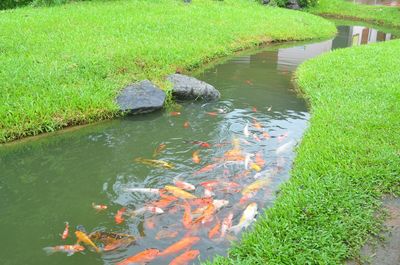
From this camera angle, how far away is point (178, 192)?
511 centimetres

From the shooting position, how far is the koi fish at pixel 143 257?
13.1 ft

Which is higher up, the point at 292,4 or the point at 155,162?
the point at 292,4

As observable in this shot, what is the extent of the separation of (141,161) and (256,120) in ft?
8.40

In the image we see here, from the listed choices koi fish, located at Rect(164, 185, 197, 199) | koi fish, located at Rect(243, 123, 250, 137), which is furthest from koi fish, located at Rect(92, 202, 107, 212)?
koi fish, located at Rect(243, 123, 250, 137)

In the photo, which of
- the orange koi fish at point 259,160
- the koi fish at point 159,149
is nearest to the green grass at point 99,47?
the koi fish at point 159,149

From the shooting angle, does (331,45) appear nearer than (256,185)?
No

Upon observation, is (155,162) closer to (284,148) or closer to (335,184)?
(284,148)

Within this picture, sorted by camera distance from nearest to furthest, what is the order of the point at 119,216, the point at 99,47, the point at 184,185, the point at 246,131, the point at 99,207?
the point at 119,216
the point at 99,207
the point at 184,185
the point at 246,131
the point at 99,47

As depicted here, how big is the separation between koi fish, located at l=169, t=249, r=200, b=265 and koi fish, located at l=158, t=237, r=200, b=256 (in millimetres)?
96

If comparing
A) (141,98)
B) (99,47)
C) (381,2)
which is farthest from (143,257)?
(381,2)

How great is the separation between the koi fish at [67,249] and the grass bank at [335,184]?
1.43 m

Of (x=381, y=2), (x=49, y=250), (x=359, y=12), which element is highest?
(x=381, y=2)

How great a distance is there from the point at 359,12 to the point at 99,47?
20.1 meters

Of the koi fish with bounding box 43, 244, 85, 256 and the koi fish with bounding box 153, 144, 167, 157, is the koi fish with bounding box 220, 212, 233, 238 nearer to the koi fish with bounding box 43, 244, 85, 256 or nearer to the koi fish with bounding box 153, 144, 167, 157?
the koi fish with bounding box 43, 244, 85, 256
